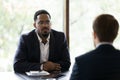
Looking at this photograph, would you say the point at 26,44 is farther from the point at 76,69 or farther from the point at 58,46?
the point at 76,69

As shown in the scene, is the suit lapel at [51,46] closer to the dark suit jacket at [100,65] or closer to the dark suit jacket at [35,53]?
the dark suit jacket at [35,53]

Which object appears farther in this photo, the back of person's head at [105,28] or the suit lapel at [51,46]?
the suit lapel at [51,46]

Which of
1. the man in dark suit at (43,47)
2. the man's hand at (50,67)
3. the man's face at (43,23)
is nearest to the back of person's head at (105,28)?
the man's hand at (50,67)

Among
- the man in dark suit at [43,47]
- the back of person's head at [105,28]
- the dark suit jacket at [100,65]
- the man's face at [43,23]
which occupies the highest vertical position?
the man's face at [43,23]

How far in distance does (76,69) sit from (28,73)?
43.6 inches

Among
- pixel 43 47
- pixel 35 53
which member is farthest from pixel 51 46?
pixel 35 53

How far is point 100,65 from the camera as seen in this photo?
169 cm

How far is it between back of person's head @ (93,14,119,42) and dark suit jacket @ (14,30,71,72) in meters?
1.30

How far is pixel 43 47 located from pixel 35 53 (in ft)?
0.43

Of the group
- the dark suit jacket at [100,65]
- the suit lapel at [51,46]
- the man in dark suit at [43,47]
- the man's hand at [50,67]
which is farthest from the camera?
the suit lapel at [51,46]

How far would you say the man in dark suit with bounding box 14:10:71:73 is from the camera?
308 centimetres

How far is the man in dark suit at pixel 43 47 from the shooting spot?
3084 millimetres

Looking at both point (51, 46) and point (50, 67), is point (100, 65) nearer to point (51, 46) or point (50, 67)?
point (50, 67)

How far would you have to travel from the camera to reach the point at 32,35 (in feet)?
10.6
